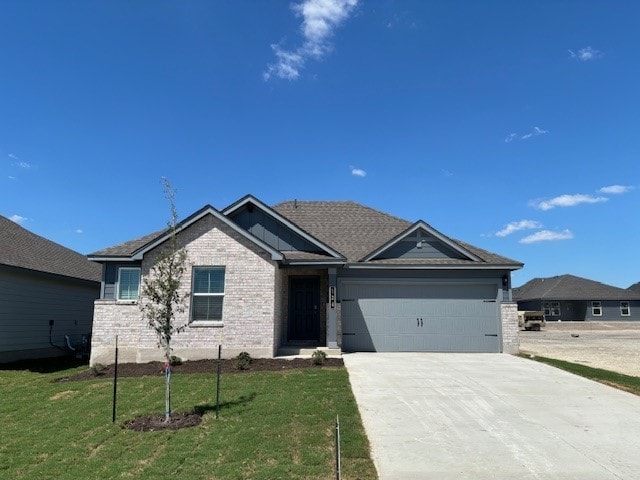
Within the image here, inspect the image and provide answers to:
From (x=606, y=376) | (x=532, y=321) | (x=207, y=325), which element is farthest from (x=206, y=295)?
(x=532, y=321)

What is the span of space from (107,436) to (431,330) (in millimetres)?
11430

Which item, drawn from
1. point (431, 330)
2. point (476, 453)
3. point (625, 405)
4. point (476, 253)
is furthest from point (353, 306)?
point (476, 453)

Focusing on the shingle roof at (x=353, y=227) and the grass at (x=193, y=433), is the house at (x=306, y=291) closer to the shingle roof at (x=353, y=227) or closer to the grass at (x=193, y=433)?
the shingle roof at (x=353, y=227)

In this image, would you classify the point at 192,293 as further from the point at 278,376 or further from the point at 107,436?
the point at 107,436

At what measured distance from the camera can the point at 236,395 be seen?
9023mm

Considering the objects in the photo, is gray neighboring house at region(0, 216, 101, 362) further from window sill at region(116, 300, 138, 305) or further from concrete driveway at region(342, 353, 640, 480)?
concrete driveway at region(342, 353, 640, 480)

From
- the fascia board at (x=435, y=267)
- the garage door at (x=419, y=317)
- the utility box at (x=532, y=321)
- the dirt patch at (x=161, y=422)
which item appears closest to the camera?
the dirt patch at (x=161, y=422)

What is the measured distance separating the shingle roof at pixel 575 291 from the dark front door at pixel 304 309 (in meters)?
34.1

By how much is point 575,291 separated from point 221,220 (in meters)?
40.1

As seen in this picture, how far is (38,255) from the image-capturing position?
17.9 meters

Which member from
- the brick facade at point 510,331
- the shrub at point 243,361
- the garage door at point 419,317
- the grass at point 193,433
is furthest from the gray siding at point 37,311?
the brick facade at point 510,331

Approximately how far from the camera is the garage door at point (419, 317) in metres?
15.7

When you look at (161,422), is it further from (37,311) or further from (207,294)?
(37,311)

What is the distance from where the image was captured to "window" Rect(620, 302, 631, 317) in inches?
1642
